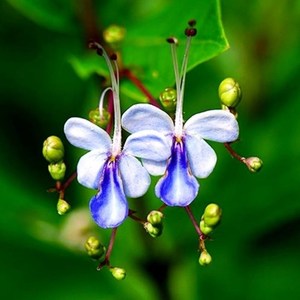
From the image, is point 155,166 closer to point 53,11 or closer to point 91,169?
point 91,169

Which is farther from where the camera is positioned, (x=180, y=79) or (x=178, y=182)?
(x=180, y=79)

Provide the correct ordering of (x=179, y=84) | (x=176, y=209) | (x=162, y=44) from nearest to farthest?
(x=179, y=84)
(x=162, y=44)
(x=176, y=209)

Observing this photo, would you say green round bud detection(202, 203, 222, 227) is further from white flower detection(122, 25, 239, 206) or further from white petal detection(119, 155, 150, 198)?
white petal detection(119, 155, 150, 198)

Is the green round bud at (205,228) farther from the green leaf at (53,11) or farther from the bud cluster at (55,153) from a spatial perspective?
the green leaf at (53,11)

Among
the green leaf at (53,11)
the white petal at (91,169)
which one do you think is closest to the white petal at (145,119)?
the white petal at (91,169)

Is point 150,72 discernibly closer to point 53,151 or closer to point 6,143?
point 53,151

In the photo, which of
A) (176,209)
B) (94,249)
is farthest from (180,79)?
(176,209)

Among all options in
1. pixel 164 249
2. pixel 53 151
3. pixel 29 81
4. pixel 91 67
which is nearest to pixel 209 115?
pixel 53 151

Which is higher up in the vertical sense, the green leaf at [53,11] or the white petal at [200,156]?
the green leaf at [53,11]
